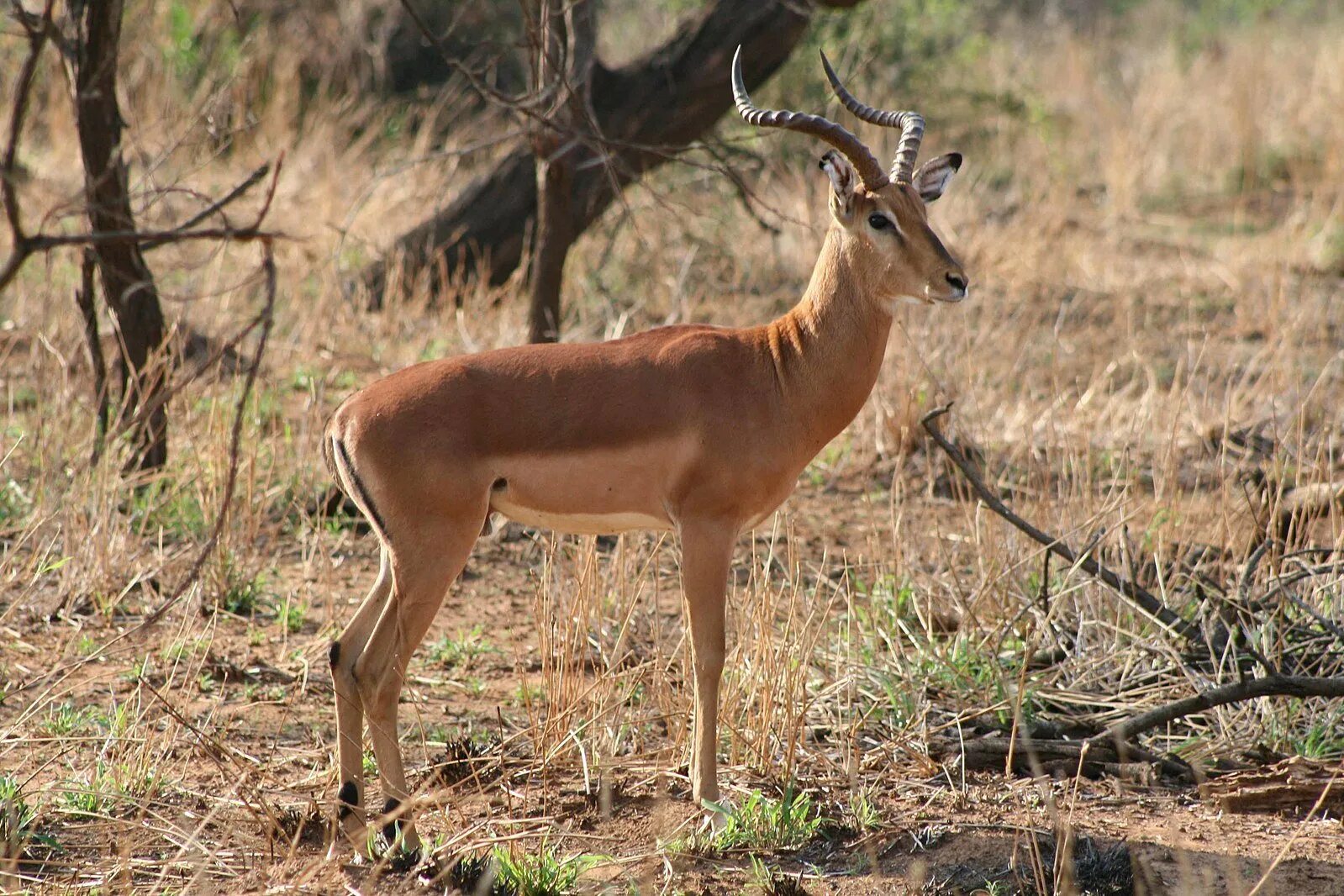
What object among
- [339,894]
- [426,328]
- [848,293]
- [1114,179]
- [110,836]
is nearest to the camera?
[339,894]

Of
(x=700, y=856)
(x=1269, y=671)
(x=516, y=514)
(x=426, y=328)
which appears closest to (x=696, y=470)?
(x=516, y=514)

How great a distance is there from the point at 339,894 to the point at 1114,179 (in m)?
11.7

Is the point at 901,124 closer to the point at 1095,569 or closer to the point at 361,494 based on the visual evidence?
the point at 1095,569

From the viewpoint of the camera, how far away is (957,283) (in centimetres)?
419

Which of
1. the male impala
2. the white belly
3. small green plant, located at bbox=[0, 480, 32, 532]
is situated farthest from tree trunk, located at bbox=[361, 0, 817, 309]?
the white belly

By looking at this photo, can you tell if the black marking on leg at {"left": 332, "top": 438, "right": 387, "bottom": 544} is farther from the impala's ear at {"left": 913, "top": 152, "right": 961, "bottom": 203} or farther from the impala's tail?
the impala's ear at {"left": 913, "top": 152, "right": 961, "bottom": 203}

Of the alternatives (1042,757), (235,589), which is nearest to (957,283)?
(1042,757)

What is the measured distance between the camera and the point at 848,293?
14.6 feet

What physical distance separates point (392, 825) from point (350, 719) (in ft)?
1.06

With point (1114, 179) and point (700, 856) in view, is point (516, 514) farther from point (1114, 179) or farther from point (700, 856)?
point (1114, 179)

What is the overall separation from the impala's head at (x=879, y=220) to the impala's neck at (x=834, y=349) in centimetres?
5

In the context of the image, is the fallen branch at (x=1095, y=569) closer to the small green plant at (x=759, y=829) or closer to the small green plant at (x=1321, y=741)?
the small green plant at (x=1321, y=741)

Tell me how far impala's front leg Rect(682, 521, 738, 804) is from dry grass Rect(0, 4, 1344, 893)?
0.18 meters

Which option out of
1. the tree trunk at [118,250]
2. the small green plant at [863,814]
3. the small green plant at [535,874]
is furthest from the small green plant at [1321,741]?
the tree trunk at [118,250]
